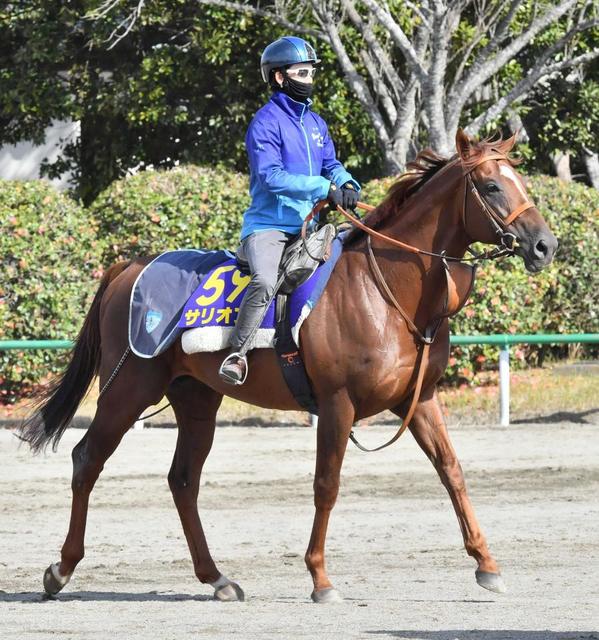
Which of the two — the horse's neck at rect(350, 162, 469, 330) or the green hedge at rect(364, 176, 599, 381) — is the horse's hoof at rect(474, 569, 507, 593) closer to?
the horse's neck at rect(350, 162, 469, 330)

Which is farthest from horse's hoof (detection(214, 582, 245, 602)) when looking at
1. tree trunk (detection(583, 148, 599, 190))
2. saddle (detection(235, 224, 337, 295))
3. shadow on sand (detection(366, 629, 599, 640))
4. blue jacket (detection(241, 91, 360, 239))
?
tree trunk (detection(583, 148, 599, 190))

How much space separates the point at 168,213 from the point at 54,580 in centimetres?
862

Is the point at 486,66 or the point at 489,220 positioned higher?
the point at 489,220

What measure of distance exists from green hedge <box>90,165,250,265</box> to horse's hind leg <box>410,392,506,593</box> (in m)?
8.41

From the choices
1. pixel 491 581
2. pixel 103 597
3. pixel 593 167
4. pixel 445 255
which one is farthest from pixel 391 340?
pixel 593 167

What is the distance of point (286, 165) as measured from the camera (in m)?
6.75

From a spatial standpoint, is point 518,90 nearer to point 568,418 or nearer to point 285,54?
point 568,418

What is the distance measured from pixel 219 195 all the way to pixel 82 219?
1.57 m

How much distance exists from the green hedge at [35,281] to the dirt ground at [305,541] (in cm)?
152

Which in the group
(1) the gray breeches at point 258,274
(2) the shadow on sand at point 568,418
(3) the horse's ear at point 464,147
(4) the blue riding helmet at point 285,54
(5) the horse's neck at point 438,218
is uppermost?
(4) the blue riding helmet at point 285,54

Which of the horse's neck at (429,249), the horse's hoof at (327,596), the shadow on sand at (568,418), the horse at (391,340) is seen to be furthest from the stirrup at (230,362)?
the shadow on sand at (568,418)

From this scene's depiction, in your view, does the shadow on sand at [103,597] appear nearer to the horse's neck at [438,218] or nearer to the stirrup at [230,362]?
the stirrup at [230,362]

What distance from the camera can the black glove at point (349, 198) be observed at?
262 inches

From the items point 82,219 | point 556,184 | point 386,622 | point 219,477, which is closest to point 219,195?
point 82,219
